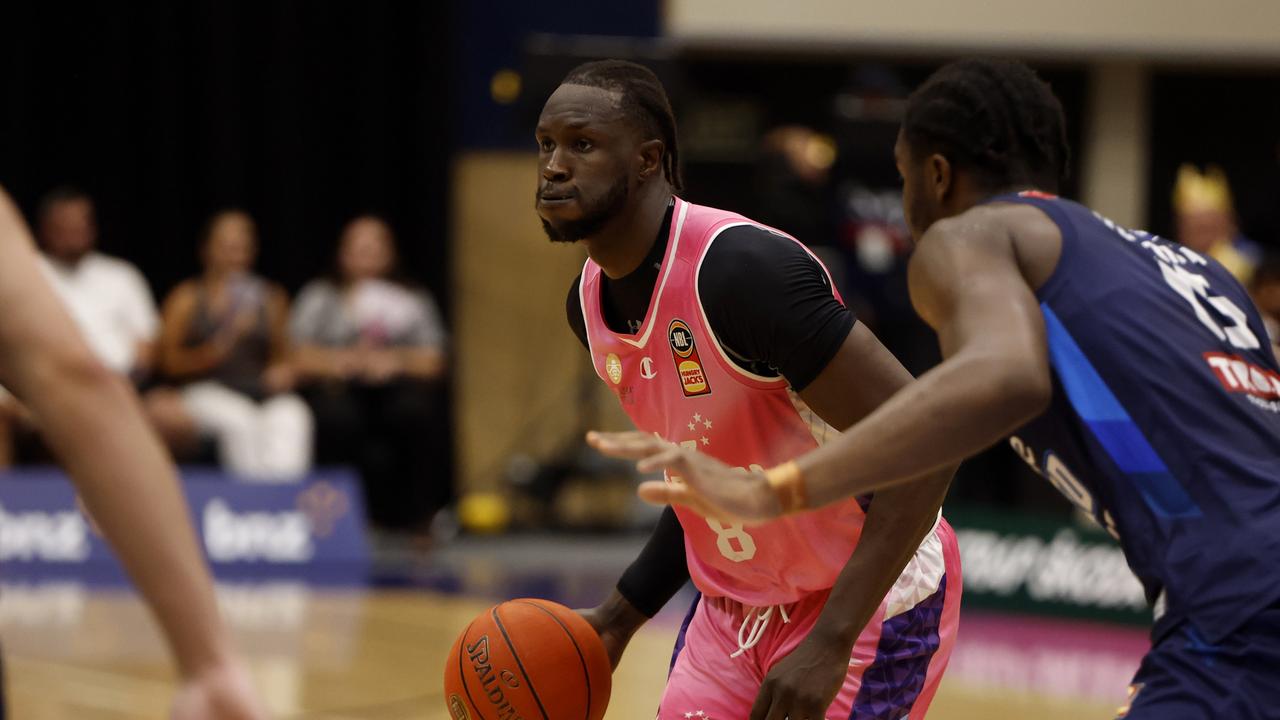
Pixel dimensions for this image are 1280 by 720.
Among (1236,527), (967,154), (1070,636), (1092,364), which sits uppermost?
(967,154)

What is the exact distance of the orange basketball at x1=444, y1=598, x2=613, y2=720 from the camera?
10.7ft

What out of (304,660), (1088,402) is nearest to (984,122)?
(1088,402)

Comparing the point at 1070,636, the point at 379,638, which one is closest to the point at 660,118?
the point at 379,638

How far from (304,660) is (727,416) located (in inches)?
172

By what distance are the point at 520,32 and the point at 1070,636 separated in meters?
6.77

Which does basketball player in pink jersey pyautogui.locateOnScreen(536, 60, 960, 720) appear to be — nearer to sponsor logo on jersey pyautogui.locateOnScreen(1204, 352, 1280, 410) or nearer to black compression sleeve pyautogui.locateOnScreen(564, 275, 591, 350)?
black compression sleeve pyautogui.locateOnScreen(564, 275, 591, 350)

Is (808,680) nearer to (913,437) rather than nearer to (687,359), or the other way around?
(687,359)

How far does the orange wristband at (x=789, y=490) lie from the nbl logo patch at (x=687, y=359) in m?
0.89

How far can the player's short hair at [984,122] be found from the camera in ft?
8.23

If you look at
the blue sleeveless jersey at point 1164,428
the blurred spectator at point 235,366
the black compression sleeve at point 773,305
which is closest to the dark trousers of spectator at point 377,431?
the blurred spectator at point 235,366

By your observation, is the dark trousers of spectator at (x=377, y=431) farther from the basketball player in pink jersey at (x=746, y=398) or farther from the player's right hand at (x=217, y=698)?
the player's right hand at (x=217, y=698)

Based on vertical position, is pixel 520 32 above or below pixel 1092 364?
below

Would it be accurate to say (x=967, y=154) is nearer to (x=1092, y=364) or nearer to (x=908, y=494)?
(x=1092, y=364)

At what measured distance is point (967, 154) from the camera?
251 cm
